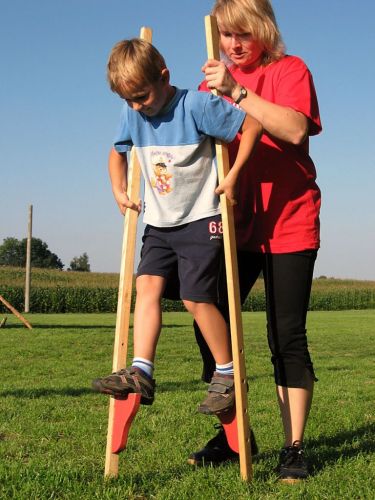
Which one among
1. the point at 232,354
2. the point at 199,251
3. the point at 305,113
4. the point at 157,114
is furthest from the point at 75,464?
the point at 305,113

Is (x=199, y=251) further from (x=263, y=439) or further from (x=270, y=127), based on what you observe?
(x=263, y=439)

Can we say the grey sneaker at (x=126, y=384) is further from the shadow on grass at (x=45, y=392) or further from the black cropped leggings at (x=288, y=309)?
the shadow on grass at (x=45, y=392)

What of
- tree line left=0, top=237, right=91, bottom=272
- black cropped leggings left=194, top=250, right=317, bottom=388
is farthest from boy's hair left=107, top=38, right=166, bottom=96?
tree line left=0, top=237, right=91, bottom=272

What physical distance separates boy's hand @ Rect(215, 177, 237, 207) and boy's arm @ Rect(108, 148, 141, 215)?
24.4 inches

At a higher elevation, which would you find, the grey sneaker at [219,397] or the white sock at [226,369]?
the white sock at [226,369]

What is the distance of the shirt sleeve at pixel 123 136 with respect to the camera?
4081 millimetres

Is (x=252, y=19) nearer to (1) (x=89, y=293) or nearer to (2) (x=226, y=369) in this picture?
(2) (x=226, y=369)

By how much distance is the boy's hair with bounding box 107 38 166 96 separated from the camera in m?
3.56

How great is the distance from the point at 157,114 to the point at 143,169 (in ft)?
1.01

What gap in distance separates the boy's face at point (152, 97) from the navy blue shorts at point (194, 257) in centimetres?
61

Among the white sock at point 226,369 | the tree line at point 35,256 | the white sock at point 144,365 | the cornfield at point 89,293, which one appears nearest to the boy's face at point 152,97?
the white sock at point 144,365

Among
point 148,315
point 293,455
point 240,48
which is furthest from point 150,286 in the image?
point 240,48

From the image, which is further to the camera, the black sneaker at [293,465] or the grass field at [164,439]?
the black sneaker at [293,465]

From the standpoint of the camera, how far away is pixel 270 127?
12.8ft
